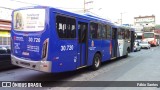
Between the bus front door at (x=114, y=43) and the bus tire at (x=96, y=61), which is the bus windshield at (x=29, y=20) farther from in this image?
the bus front door at (x=114, y=43)

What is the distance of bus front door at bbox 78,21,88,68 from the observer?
A: 379 inches

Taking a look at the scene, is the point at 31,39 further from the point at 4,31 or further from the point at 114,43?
the point at 4,31

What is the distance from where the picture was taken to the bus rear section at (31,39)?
753cm

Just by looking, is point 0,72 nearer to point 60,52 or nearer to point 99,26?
point 60,52

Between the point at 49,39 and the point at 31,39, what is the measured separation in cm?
80

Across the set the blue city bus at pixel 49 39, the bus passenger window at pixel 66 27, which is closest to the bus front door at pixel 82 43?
the blue city bus at pixel 49 39

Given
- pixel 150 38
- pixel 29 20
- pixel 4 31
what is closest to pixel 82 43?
pixel 29 20

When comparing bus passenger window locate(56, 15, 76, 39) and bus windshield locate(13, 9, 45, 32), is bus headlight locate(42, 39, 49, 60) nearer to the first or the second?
bus windshield locate(13, 9, 45, 32)

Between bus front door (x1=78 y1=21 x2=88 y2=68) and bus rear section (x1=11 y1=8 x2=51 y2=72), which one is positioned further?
bus front door (x1=78 y1=21 x2=88 y2=68)

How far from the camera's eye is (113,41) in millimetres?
14461

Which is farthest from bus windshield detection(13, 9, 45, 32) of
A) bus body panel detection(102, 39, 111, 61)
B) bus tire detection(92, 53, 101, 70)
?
bus body panel detection(102, 39, 111, 61)

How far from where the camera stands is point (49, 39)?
752 centimetres

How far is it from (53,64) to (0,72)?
Answer: 13.3ft

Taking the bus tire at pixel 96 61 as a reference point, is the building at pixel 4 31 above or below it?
above
